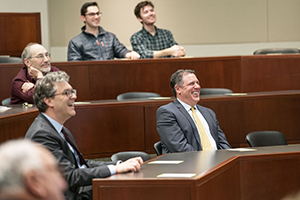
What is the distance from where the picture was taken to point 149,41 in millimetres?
5633

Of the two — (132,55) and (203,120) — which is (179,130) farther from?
(132,55)

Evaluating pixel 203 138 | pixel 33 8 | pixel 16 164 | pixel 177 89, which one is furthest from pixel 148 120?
pixel 33 8

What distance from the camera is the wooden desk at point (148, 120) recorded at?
430cm

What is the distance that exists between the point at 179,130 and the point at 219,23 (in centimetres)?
529

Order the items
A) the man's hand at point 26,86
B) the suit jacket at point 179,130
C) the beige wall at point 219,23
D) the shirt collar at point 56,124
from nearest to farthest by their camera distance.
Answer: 1. the shirt collar at point 56,124
2. the suit jacket at point 179,130
3. the man's hand at point 26,86
4. the beige wall at point 219,23

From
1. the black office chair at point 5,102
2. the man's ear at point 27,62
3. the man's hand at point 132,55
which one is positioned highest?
the man's hand at point 132,55

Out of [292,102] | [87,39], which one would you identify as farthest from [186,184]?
[87,39]

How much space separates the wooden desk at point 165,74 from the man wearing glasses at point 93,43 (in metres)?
0.35

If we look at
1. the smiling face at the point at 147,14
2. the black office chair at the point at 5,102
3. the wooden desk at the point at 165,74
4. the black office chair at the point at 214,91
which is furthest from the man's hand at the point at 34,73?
the smiling face at the point at 147,14

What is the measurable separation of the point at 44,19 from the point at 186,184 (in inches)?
249

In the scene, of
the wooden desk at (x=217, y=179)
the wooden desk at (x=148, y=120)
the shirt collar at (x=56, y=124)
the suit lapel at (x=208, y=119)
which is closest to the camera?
the wooden desk at (x=217, y=179)

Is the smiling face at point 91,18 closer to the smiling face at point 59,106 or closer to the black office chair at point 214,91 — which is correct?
the black office chair at point 214,91

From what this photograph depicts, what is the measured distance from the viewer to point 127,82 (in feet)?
16.6

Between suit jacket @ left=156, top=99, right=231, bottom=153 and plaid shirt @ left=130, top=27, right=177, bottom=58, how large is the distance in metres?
1.95
